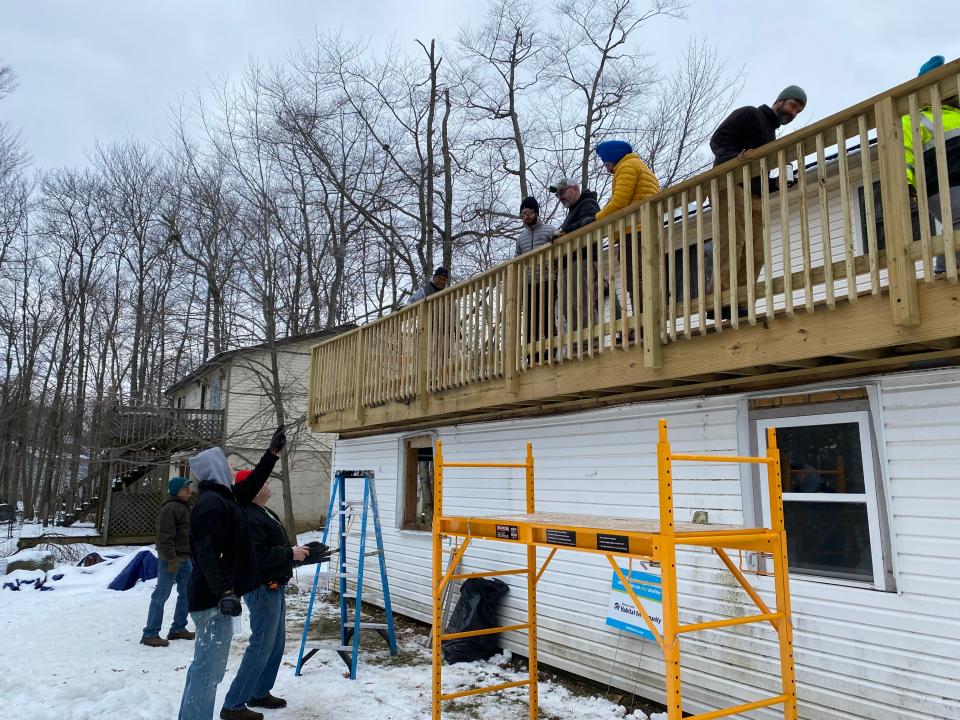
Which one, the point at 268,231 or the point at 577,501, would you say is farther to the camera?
the point at 268,231

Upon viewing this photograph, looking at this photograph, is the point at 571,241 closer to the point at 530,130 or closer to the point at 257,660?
the point at 257,660

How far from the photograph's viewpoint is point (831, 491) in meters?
4.85

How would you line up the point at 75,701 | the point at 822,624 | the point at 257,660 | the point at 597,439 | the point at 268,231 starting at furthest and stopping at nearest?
1. the point at 268,231
2. the point at 597,439
3. the point at 75,701
4. the point at 257,660
5. the point at 822,624

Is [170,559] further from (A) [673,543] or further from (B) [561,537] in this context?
(A) [673,543]

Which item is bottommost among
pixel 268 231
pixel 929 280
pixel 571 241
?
pixel 929 280

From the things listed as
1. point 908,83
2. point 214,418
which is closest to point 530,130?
point 214,418

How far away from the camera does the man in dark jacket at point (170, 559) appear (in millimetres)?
8000

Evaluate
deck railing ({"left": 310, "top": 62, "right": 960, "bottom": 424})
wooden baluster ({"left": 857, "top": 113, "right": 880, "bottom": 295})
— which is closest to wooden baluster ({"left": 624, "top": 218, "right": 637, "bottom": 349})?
deck railing ({"left": 310, "top": 62, "right": 960, "bottom": 424})

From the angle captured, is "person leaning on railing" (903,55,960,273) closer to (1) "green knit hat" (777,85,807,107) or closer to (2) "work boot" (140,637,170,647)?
(1) "green knit hat" (777,85,807,107)

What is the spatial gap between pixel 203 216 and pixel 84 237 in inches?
518

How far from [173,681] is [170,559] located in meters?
1.90

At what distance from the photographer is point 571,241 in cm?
614

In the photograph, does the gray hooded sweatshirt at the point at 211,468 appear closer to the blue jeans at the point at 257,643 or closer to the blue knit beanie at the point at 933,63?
the blue jeans at the point at 257,643

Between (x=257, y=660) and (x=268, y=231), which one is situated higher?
(x=268, y=231)
